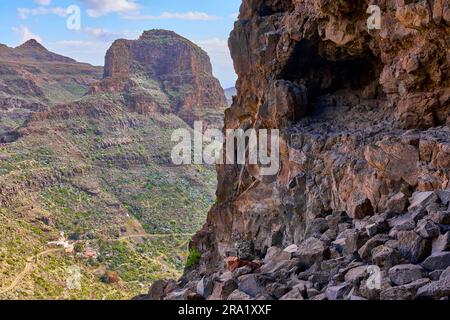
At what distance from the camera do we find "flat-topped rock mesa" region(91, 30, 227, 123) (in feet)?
366

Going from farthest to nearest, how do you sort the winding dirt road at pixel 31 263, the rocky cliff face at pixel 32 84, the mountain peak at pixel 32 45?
the mountain peak at pixel 32 45
the rocky cliff face at pixel 32 84
the winding dirt road at pixel 31 263

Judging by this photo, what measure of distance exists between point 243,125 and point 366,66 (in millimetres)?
6610

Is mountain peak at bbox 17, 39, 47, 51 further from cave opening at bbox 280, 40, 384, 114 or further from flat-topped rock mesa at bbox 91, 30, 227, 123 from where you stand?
cave opening at bbox 280, 40, 384, 114

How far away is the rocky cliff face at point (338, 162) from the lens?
272 inches

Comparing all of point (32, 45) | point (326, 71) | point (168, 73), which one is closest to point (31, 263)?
point (326, 71)

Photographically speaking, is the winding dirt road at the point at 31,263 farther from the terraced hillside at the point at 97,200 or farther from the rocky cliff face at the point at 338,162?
the rocky cliff face at the point at 338,162

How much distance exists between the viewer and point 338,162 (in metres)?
13.7

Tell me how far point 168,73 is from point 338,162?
11210 cm

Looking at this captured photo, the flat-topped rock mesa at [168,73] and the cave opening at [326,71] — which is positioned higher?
the flat-topped rock mesa at [168,73]

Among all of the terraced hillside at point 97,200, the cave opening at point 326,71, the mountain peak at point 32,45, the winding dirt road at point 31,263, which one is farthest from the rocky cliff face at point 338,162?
the mountain peak at point 32,45

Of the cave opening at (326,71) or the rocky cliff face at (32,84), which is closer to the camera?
the cave opening at (326,71)

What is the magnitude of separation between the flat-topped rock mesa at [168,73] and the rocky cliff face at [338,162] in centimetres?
8531

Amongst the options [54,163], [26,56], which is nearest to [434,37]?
[54,163]

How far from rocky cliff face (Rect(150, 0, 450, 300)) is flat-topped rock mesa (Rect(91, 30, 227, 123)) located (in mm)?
85308
